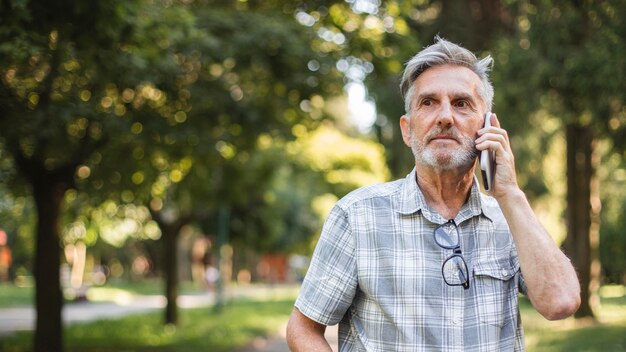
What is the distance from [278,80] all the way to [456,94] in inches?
410

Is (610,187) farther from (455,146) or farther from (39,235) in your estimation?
(455,146)

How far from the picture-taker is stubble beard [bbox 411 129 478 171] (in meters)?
2.56

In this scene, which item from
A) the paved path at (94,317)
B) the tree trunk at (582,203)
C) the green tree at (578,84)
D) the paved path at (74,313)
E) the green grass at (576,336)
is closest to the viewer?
the green tree at (578,84)

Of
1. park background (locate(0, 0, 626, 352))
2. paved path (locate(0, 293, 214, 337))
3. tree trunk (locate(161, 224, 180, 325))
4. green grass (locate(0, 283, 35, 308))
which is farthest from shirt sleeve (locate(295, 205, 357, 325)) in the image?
green grass (locate(0, 283, 35, 308))

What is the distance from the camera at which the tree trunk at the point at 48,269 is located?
1344cm

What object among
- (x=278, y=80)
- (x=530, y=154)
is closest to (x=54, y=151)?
(x=278, y=80)

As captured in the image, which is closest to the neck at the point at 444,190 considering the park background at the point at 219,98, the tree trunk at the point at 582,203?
the park background at the point at 219,98

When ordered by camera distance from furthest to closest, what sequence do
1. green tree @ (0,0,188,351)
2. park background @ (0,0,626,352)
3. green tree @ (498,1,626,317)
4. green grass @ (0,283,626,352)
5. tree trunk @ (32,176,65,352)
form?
green grass @ (0,283,626,352) → tree trunk @ (32,176,65,352) → green tree @ (498,1,626,317) → park background @ (0,0,626,352) → green tree @ (0,0,188,351)

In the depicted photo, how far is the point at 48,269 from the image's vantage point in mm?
13664

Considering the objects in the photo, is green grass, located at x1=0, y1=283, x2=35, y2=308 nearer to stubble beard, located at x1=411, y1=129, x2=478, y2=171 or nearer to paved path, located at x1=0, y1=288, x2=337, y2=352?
paved path, located at x1=0, y1=288, x2=337, y2=352

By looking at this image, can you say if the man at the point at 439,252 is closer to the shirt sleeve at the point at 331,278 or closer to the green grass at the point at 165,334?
the shirt sleeve at the point at 331,278

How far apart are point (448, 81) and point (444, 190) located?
0.32 m

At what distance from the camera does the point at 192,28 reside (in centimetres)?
1117

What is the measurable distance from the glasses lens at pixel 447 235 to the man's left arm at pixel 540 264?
0.51 ft
